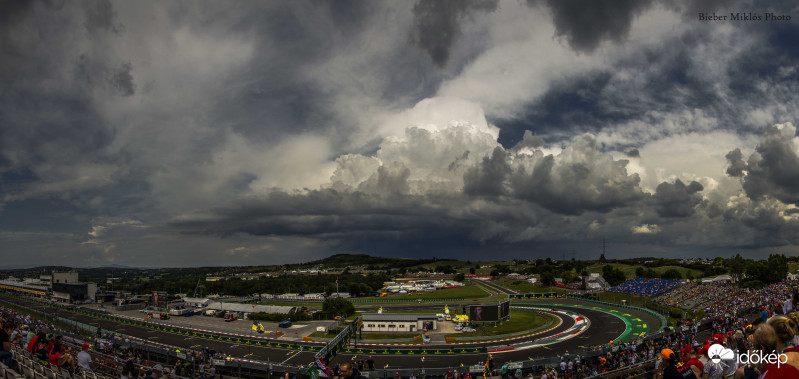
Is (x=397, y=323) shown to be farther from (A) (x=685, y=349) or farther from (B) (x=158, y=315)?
(B) (x=158, y=315)

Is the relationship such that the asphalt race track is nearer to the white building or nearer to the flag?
the white building

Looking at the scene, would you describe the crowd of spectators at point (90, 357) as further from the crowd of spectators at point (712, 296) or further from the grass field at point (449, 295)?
the grass field at point (449, 295)

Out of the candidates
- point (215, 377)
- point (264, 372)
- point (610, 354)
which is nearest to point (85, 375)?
point (264, 372)

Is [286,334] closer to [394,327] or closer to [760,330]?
[394,327]

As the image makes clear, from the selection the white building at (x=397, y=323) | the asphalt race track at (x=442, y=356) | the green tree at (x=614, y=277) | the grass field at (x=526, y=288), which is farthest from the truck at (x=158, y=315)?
the green tree at (x=614, y=277)

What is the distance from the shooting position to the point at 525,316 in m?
73.4

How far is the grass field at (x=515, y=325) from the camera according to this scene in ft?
198

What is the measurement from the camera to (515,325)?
65.0 metres

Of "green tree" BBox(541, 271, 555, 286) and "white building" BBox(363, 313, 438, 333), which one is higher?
"white building" BBox(363, 313, 438, 333)

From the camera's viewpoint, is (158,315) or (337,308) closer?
(337,308)

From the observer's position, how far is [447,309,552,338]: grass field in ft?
198

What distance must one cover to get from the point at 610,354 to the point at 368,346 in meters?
28.1

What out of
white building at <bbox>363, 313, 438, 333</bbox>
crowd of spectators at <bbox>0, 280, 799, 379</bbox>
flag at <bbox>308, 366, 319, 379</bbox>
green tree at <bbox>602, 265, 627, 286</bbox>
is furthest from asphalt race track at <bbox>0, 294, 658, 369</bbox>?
green tree at <bbox>602, 265, 627, 286</bbox>

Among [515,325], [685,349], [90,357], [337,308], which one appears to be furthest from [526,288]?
[90,357]
